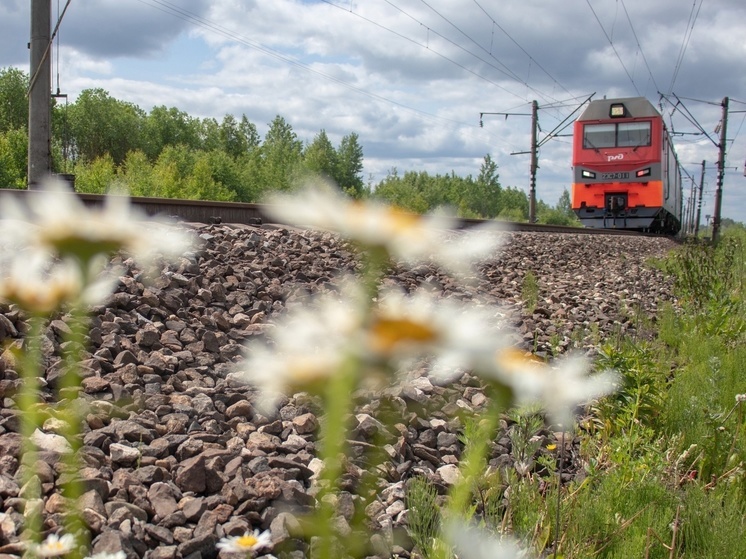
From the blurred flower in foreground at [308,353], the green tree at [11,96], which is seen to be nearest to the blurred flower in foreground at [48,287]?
the blurred flower in foreground at [308,353]

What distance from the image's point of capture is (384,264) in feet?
1.71

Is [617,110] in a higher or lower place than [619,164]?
higher

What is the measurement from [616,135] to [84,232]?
66.2 feet

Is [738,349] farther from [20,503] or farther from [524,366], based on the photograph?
[524,366]

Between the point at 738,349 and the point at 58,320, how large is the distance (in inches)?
179

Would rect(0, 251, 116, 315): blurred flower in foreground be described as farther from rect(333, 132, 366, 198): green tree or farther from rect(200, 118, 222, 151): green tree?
rect(200, 118, 222, 151): green tree

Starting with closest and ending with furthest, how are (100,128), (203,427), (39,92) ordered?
(203,427), (39,92), (100,128)

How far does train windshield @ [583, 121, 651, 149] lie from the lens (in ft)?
61.8

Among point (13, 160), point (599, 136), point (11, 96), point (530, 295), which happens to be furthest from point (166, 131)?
point (530, 295)

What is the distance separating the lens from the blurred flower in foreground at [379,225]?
511 millimetres

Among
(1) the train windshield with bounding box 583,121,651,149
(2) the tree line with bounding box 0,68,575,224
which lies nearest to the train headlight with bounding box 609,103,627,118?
(1) the train windshield with bounding box 583,121,651,149

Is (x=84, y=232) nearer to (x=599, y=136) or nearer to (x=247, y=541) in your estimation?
(x=247, y=541)

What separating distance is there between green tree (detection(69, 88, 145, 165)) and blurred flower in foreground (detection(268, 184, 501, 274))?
80.9 m

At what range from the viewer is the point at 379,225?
1.71 ft
